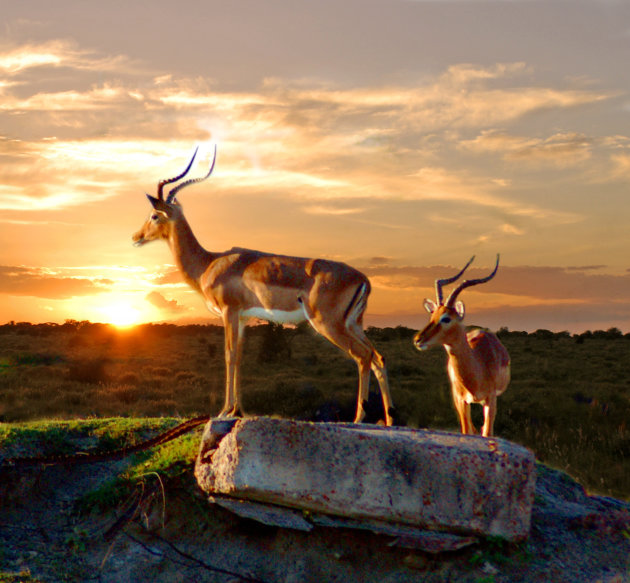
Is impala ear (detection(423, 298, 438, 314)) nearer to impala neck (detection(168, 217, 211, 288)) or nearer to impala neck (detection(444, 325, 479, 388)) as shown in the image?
impala neck (detection(444, 325, 479, 388))

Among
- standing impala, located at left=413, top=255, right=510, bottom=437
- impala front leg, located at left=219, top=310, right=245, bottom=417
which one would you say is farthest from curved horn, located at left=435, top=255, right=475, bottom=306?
impala front leg, located at left=219, top=310, right=245, bottom=417

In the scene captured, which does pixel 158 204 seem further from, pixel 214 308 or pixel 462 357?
pixel 462 357

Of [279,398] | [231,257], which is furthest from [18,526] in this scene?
[279,398]

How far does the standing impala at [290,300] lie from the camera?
7.20 m

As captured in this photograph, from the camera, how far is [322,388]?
80.5 ft

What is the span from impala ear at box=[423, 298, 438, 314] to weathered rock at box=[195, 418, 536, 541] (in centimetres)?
191

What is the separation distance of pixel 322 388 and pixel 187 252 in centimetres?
1653

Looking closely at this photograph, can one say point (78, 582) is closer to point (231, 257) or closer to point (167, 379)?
point (231, 257)

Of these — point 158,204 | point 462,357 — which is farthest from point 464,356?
point 158,204

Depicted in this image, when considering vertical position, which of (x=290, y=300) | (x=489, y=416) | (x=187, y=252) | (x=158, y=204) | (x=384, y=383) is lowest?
(x=489, y=416)

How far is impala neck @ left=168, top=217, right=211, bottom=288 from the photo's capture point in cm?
844

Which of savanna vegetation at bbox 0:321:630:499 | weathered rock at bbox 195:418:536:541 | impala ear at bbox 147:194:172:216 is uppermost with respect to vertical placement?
impala ear at bbox 147:194:172:216

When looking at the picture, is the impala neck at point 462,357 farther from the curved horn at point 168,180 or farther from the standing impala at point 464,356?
the curved horn at point 168,180

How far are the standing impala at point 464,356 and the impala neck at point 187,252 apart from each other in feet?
8.83
